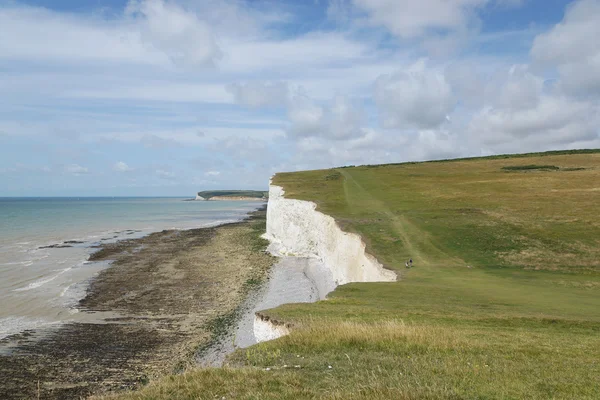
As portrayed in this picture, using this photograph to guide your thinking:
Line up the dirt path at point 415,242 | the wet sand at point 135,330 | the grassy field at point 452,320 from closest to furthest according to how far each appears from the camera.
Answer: the grassy field at point 452,320 → the wet sand at point 135,330 → the dirt path at point 415,242

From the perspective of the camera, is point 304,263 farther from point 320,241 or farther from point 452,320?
point 452,320

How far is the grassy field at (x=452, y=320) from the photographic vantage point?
29.1 ft

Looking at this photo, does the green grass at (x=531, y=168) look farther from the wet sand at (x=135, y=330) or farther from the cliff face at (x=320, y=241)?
the wet sand at (x=135, y=330)

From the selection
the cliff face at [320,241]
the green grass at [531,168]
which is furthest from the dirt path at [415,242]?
the green grass at [531,168]

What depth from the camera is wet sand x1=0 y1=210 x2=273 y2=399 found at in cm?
1916

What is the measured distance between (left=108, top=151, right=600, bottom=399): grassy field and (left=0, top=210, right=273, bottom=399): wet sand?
21.9 ft

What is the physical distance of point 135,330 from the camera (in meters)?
26.1

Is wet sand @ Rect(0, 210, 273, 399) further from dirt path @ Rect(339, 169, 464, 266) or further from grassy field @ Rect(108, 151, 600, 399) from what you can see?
dirt path @ Rect(339, 169, 464, 266)

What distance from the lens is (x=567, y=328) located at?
15.5 meters

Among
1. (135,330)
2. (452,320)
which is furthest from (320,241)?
(452,320)

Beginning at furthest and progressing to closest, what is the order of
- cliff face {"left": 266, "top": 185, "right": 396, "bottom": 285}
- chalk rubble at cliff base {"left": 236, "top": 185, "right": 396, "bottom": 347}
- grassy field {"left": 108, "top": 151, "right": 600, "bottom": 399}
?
cliff face {"left": 266, "top": 185, "right": 396, "bottom": 285} < chalk rubble at cliff base {"left": 236, "top": 185, "right": 396, "bottom": 347} < grassy field {"left": 108, "top": 151, "right": 600, "bottom": 399}

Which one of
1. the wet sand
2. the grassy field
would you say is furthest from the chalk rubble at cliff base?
the wet sand

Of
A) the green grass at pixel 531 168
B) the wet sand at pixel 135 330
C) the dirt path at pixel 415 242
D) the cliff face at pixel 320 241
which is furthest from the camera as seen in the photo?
the green grass at pixel 531 168

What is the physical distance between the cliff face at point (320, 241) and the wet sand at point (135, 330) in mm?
5900
